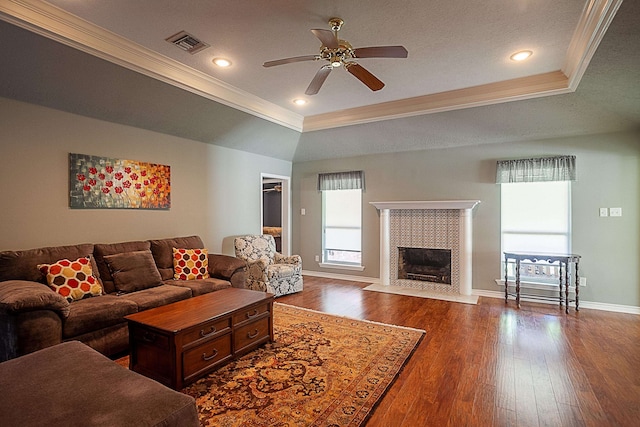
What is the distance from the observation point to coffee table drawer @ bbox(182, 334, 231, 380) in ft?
7.75

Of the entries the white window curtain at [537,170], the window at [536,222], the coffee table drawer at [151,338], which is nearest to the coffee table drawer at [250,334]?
the coffee table drawer at [151,338]

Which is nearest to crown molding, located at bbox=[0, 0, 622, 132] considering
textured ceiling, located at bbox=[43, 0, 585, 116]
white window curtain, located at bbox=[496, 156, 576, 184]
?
→ textured ceiling, located at bbox=[43, 0, 585, 116]

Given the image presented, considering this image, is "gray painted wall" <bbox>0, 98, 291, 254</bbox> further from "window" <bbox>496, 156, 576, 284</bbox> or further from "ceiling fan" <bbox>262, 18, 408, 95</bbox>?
"window" <bbox>496, 156, 576, 284</bbox>

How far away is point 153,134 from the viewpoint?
4379 mm

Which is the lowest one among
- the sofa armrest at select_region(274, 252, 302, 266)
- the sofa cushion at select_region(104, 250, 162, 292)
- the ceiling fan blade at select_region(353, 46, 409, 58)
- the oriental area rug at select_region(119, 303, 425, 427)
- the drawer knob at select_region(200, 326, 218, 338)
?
the oriental area rug at select_region(119, 303, 425, 427)

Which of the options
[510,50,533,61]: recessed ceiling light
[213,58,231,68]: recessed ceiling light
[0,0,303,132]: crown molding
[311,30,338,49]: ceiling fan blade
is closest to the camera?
[311,30,338,49]: ceiling fan blade

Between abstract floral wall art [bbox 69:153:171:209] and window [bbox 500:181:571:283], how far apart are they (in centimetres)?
505

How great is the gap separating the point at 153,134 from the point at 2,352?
2885 mm

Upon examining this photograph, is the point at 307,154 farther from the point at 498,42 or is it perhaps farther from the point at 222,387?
the point at 222,387

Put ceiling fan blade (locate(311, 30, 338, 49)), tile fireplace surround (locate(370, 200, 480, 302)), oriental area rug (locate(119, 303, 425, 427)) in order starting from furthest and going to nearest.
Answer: tile fireplace surround (locate(370, 200, 480, 302)) → ceiling fan blade (locate(311, 30, 338, 49)) → oriental area rug (locate(119, 303, 425, 427))

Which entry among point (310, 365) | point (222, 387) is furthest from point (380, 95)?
point (222, 387)

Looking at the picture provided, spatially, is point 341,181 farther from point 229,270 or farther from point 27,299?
point 27,299

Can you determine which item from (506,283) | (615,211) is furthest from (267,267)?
(615,211)

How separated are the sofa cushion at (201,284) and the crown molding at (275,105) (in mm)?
2266
